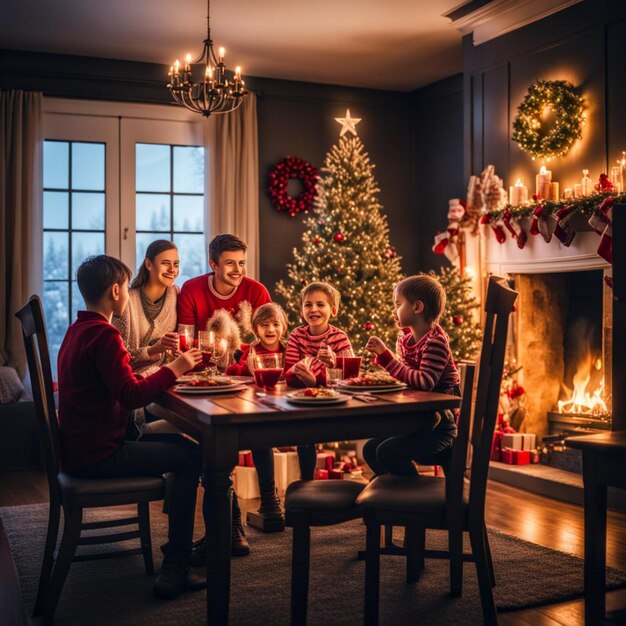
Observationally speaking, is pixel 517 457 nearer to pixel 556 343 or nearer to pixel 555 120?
pixel 556 343

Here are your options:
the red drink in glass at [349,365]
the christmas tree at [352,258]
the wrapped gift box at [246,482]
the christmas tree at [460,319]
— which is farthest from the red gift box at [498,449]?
the red drink in glass at [349,365]

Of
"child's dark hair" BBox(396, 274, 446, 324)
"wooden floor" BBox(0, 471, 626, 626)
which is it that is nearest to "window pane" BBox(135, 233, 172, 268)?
"wooden floor" BBox(0, 471, 626, 626)

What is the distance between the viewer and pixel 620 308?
9.11 ft

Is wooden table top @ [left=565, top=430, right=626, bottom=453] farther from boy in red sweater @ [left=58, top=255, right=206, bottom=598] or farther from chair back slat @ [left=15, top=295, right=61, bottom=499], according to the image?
chair back slat @ [left=15, top=295, right=61, bottom=499]

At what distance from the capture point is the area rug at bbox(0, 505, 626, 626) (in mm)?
2701

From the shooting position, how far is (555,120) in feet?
15.6

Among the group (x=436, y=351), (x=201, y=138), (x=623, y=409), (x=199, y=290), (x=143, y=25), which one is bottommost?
(x=623, y=409)

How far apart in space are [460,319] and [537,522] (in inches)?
67.2

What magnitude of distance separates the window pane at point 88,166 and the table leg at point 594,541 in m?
4.96

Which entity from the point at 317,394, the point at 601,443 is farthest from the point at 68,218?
the point at 601,443

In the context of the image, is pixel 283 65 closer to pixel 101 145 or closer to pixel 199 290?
pixel 101 145

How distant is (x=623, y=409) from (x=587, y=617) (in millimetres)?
703

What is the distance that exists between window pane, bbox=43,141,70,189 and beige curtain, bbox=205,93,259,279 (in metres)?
1.12

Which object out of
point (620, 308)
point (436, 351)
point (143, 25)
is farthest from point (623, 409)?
point (143, 25)
